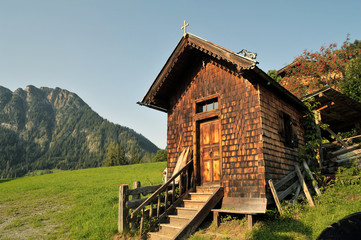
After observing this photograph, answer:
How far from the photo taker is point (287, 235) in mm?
7301

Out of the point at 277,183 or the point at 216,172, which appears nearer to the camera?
the point at 277,183

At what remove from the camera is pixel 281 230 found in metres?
7.69

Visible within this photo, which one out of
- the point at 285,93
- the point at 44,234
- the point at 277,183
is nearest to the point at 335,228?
the point at 277,183

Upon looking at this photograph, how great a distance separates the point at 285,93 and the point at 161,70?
18.6 feet

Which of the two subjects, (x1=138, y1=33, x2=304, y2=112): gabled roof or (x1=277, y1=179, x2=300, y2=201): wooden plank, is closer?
(x1=277, y1=179, x2=300, y2=201): wooden plank

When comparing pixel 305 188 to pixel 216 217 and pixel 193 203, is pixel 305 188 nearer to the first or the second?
pixel 216 217

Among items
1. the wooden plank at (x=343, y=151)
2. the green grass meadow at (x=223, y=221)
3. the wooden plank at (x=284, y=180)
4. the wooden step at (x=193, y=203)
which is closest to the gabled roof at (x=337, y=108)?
the wooden plank at (x=343, y=151)

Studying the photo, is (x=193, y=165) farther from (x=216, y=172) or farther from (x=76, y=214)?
(x=76, y=214)

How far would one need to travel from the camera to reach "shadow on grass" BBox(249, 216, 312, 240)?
23.8 ft

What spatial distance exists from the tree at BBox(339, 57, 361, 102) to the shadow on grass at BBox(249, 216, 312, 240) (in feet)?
57.1

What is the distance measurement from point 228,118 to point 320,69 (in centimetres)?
2079

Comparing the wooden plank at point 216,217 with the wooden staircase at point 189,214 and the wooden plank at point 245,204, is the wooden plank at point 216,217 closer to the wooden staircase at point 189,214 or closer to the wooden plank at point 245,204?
the wooden staircase at point 189,214

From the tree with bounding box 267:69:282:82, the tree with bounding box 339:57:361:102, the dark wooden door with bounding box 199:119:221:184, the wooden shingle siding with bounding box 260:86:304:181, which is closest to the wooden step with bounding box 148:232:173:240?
the dark wooden door with bounding box 199:119:221:184

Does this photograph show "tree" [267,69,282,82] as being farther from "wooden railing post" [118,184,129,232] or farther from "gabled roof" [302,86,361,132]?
"wooden railing post" [118,184,129,232]
